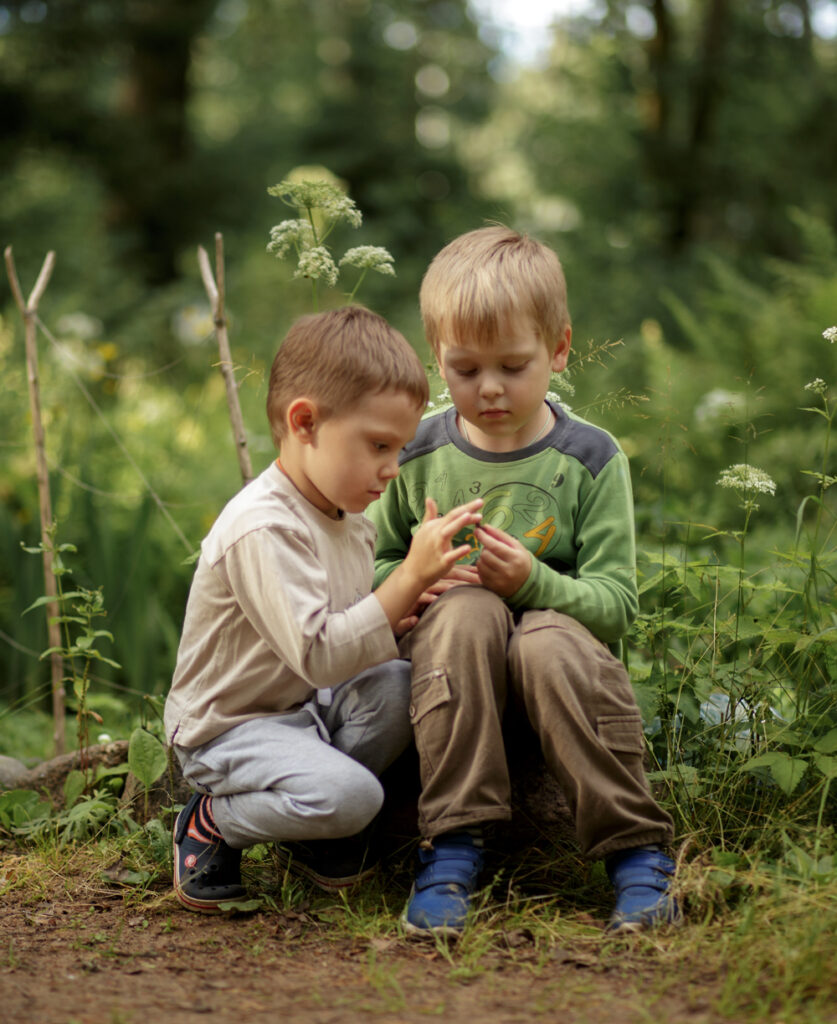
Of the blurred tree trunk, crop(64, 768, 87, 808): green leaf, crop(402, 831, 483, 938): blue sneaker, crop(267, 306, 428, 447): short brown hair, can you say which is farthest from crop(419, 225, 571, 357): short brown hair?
the blurred tree trunk

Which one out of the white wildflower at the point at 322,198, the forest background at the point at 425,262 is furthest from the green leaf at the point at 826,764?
the white wildflower at the point at 322,198

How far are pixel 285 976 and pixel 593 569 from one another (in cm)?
92

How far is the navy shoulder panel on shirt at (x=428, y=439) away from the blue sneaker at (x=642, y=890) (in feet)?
2.88

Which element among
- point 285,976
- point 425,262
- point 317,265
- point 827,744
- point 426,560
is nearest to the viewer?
point 285,976

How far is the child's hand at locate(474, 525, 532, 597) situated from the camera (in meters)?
1.90

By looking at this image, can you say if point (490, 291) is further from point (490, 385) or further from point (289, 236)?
point (289, 236)

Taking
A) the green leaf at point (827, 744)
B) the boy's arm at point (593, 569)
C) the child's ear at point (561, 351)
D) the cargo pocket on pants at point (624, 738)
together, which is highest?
the child's ear at point (561, 351)

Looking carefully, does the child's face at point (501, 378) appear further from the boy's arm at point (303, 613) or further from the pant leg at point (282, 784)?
the pant leg at point (282, 784)

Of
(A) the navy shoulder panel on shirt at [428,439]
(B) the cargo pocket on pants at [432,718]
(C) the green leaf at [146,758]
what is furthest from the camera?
(C) the green leaf at [146,758]

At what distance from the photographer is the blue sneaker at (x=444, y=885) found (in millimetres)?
1798

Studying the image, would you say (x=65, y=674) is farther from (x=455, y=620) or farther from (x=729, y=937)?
(x=729, y=937)

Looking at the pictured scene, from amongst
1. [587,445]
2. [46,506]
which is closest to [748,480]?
[587,445]

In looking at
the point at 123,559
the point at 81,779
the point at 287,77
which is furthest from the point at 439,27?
the point at 81,779

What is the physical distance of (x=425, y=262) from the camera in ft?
44.4
